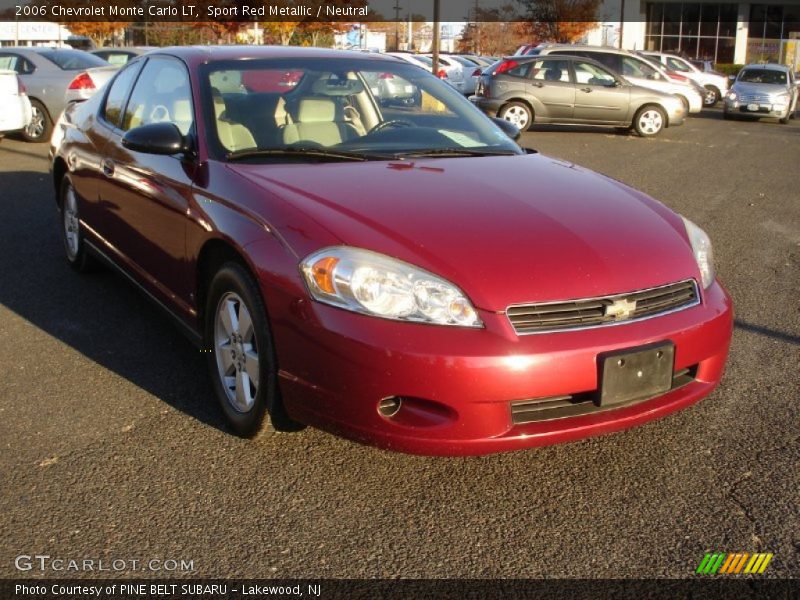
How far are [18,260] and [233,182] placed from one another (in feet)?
12.0

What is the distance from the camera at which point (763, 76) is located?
24.2 m

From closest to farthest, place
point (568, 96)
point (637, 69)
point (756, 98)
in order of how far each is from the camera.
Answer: point (568, 96)
point (637, 69)
point (756, 98)

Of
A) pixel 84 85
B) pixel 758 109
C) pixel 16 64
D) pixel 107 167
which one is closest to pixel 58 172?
pixel 107 167

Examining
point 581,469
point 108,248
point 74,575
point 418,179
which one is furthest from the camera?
point 108,248

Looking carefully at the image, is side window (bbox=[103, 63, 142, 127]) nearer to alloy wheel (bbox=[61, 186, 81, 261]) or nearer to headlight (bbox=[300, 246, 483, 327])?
alloy wheel (bbox=[61, 186, 81, 261])

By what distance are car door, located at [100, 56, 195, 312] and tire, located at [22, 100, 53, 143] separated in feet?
32.7

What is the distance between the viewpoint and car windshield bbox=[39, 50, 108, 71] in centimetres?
1462

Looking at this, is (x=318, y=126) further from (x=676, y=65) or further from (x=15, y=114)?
(x=676, y=65)

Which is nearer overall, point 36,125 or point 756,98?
point 36,125

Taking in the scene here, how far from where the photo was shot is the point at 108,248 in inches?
207

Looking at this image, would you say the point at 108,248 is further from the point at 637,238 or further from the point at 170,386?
the point at 637,238

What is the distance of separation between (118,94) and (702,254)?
3542mm

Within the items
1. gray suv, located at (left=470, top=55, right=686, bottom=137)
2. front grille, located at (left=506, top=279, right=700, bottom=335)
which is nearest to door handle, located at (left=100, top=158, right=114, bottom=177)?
front grille, located at (left=506, top=279, right=700, bottom=335)

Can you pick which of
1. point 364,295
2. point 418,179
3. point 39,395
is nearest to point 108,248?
point 39,395
